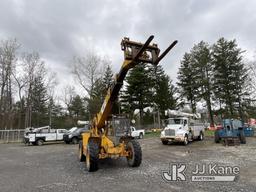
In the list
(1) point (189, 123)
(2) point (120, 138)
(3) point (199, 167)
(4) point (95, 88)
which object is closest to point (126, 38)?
(2) point (120, 138)

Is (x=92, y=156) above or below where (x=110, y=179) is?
above

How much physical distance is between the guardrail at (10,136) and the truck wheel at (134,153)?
22.8 meters

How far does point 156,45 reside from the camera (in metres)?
6.92

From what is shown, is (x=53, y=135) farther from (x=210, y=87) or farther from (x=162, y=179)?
(x=210, y=87)

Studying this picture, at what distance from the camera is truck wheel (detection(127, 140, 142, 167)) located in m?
8.73

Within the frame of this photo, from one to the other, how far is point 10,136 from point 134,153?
76.9 feet

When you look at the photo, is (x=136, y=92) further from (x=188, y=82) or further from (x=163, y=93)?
(x=188, y=82)

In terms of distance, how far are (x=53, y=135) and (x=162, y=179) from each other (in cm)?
1814

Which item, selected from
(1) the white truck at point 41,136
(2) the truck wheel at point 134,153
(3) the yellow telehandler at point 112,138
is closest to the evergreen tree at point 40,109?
(1) the white truck at point 41,136

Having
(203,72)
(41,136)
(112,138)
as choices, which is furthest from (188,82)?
(112,138)

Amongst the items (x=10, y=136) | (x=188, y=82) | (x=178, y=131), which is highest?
(x=188, y=82)

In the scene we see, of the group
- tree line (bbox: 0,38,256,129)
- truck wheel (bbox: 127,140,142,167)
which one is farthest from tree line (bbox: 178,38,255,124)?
truck wheel (bbox: 127,140,142,167)

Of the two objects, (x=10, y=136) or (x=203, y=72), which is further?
(x=203, y=72)

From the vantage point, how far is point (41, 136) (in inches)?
858
